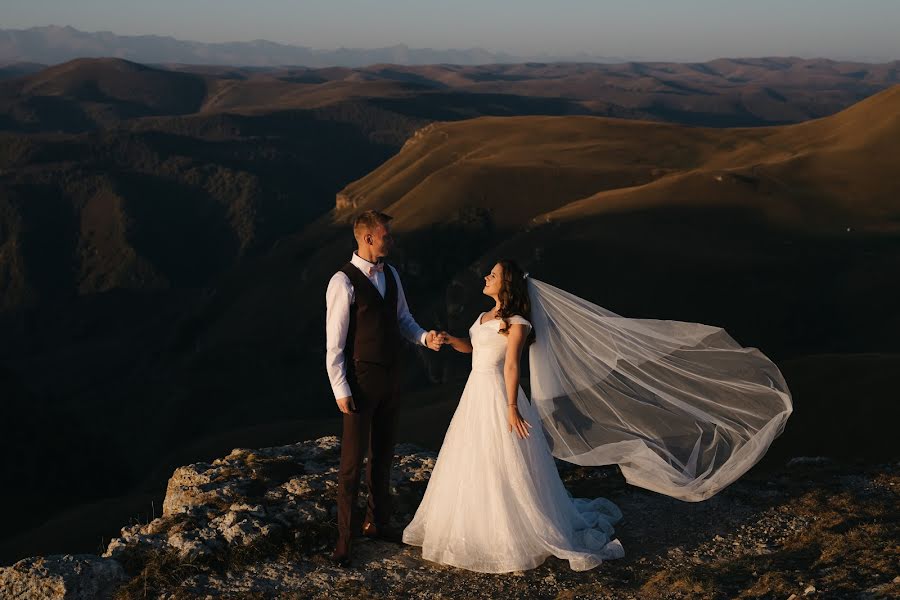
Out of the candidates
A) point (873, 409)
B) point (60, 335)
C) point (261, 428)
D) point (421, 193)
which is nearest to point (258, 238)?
point (60, 335)

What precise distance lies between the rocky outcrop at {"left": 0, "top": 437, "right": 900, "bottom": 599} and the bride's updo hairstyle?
2184 millimetres

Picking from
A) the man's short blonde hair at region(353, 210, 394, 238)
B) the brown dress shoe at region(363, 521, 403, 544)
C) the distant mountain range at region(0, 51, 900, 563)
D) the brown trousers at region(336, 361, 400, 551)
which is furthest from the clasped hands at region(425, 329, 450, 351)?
the distant mountain range at region(0, 51, 900, 563)

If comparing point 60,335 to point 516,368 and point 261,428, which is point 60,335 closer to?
point 261,428

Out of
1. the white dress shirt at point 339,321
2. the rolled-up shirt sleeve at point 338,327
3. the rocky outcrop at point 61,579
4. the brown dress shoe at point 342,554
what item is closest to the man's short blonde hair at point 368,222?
the white dress shirt at point 339,321

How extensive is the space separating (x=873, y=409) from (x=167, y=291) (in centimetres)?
12451

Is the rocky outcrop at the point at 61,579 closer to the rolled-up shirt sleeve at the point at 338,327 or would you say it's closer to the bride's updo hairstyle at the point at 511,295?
the rolled-up shirt sleeve at the point at 338,327

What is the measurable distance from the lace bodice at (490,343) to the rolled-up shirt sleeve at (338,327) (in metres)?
1.11

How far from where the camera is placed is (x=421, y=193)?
98.8 metres

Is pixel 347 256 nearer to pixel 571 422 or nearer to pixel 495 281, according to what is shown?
pixel 571 422

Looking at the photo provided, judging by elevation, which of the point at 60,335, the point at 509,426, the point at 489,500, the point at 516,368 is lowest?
the point at 60,335

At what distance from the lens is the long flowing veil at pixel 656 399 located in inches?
330

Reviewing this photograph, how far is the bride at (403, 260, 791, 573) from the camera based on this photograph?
290 inches

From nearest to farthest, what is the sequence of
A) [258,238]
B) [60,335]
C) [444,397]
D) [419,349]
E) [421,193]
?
[444,397]
[419,349]
[421,193]
[60,335]
[258,238]

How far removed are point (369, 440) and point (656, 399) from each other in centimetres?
307
